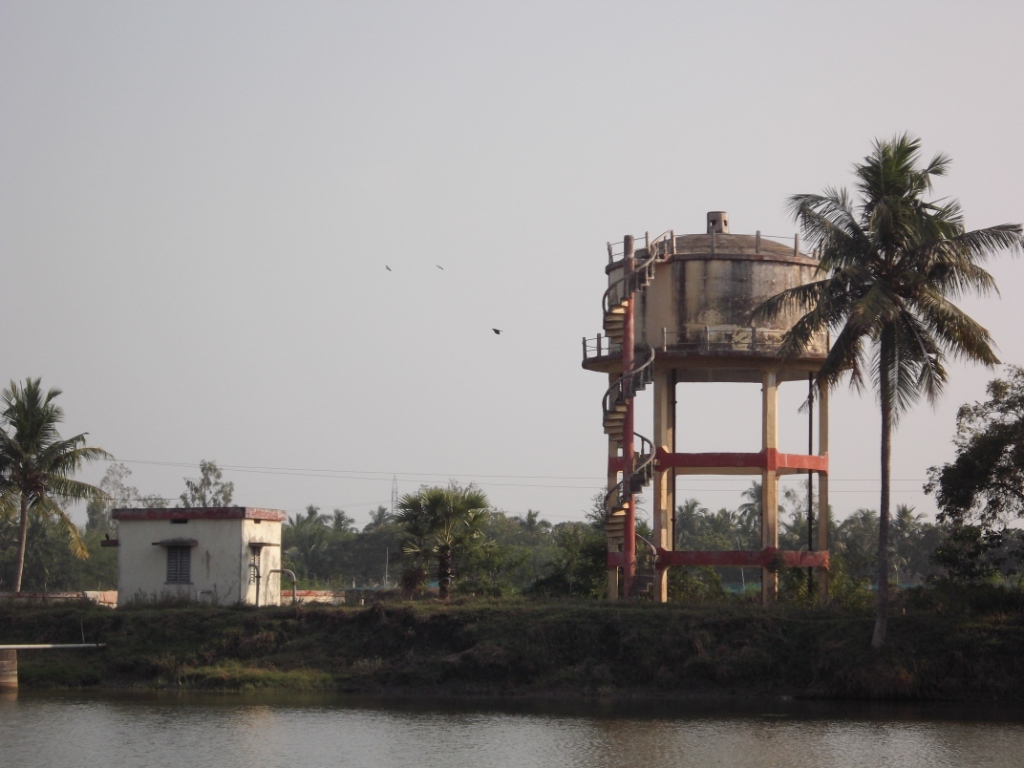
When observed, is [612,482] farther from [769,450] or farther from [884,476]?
[884,476]

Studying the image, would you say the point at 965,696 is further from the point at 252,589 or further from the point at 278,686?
the point at 252,589

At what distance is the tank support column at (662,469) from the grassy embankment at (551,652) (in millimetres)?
3419

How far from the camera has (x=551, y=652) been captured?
3919 centimetres

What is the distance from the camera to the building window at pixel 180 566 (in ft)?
148

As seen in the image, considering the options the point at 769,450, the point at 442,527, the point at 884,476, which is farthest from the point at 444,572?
the point at 884,476

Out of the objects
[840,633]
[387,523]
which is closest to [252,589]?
[840,633]

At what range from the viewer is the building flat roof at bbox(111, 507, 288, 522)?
44656 millimetres

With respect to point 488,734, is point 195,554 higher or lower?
higher

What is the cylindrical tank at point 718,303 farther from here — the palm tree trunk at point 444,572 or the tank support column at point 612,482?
the palm tree trunk at point 444,572

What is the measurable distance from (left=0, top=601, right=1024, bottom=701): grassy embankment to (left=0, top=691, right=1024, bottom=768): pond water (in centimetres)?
155

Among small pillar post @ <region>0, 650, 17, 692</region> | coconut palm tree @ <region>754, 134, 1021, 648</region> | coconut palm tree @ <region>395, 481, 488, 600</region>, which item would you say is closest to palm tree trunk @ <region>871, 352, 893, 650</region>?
coconut palm tree @ <region>754, 134, 1021, 648</region>

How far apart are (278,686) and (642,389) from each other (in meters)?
12.9

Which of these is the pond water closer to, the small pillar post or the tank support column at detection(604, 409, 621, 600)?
the small pillar post

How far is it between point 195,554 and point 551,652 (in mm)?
11985
